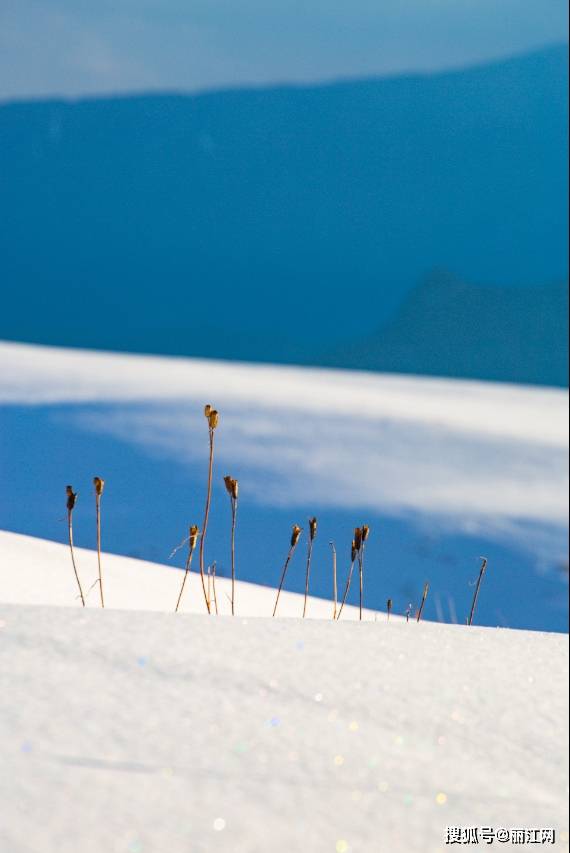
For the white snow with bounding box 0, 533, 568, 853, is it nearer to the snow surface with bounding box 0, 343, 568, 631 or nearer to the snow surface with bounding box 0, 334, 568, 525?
the snow surface with bounding box 0, 343, 568, 631

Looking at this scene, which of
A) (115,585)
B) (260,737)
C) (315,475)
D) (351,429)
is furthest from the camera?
(351,429)

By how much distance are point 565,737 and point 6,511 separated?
2.66 metres

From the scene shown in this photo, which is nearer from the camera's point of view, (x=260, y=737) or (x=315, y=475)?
(x=260, y=737)

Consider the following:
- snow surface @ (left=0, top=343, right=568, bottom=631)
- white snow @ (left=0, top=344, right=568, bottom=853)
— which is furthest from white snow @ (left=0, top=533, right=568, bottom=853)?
snow surface @ (left=0, top=343, right=568, bottom=631)

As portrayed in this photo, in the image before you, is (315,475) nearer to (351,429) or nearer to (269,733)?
(351,429)

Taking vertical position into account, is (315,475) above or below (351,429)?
below

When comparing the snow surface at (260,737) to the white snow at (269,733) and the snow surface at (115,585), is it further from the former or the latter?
the snow surface at (115,585)

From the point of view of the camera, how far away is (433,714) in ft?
3.06

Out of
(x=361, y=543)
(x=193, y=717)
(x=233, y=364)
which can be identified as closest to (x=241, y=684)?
(x=193, y=717)

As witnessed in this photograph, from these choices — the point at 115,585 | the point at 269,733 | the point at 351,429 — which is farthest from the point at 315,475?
the point at 269,733

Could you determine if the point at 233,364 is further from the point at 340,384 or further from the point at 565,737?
the point at 565,737

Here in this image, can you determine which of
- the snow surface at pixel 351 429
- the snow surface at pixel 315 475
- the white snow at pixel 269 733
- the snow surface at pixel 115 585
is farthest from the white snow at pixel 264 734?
the snow surface at pixel 351 429

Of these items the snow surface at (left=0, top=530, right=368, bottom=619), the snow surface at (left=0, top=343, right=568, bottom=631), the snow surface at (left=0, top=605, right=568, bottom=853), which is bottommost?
the snow surface at (left=0, top=605, right=568, bottom=853)

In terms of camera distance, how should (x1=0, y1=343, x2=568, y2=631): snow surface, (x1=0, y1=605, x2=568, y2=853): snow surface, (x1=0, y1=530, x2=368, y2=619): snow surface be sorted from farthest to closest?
(x1=0, y1=343, x2=568, y2=631): snow surface < (x1=0, y1=530, x2=368, y2=619): snow surface < (x1=0, y1=605, x2=568, y2=853): snow surface
